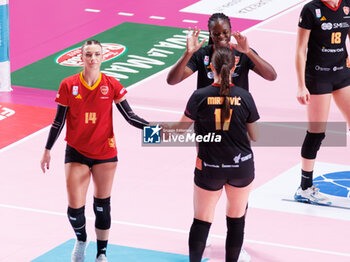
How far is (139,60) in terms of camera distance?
1564cm

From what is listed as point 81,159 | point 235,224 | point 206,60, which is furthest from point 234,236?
point 206,60

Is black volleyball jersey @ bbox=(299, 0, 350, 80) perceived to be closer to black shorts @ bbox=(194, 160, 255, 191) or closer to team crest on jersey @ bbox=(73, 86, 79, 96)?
black shorts @ bbox=(194, 160, 255, 191)

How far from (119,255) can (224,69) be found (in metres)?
2.38

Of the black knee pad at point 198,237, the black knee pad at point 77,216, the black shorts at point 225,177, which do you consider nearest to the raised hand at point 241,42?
the black shorts at point 225,177

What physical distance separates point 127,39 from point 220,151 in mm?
9518

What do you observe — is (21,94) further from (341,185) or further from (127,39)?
(341,185)

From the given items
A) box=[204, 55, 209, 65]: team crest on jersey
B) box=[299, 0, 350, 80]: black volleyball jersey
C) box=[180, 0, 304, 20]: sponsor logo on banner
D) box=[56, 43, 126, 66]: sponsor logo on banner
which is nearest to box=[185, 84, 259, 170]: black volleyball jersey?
box=[204, 55, 209, 65]: team crest on jersey

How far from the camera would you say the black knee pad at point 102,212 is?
8.29m

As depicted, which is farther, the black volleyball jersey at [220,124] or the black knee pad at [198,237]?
the black knee pad at [198,237]

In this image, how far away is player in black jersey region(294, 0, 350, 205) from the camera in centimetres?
945

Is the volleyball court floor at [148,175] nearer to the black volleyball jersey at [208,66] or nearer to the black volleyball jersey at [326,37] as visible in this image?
the black volleyball jersey at [326,37]

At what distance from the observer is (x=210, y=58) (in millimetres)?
8336

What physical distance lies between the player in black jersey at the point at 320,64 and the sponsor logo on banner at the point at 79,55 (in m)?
6.25

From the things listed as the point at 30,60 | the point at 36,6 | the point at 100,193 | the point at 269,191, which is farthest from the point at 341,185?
the point at 36,6
